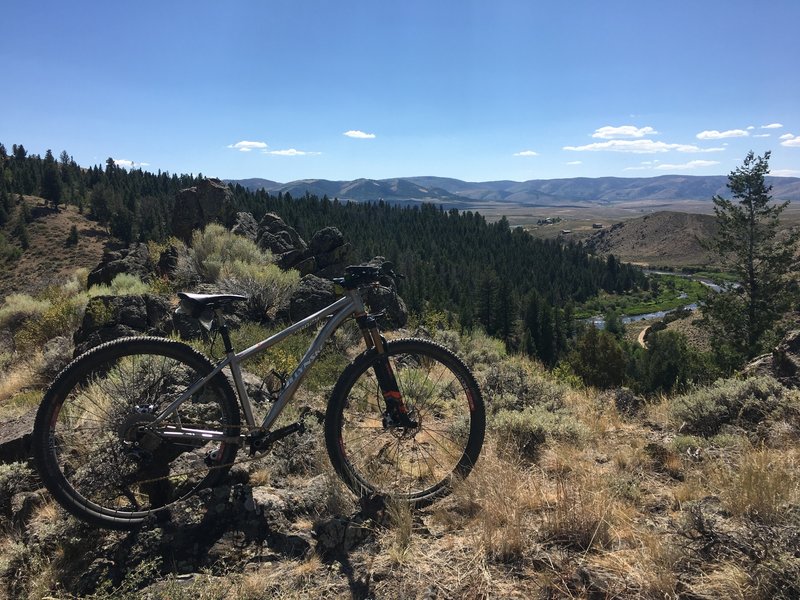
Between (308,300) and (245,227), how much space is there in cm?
1286

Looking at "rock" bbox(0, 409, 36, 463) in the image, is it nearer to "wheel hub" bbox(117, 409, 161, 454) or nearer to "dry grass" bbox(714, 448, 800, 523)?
"wheel hub" bbox(117, 409, 161, 454)

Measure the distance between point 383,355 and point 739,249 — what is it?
39.5m

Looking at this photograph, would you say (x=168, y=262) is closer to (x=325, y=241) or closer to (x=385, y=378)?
(x=325, y=241)

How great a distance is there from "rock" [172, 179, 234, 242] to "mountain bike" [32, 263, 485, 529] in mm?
23706

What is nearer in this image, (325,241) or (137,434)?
(137,434)

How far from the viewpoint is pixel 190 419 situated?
133 inches

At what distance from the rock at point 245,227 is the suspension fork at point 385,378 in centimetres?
1794

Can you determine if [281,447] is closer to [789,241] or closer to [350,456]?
[350,456]

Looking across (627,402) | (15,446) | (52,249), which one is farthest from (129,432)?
(52,249)

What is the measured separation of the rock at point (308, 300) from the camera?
35.7 ft

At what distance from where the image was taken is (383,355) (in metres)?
3.40

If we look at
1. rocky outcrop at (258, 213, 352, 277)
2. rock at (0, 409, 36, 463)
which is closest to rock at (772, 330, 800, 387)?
rock at (0, 409, 36, 463)

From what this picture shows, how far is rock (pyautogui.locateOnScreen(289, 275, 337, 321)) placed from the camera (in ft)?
35.7

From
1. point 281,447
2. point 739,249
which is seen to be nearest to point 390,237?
point 739,249
